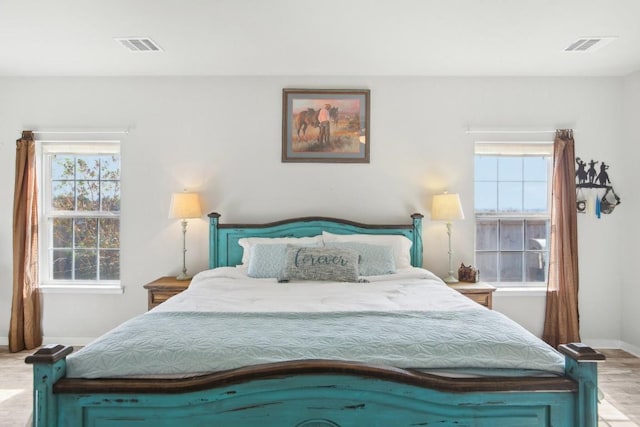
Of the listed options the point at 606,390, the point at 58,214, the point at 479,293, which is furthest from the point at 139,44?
the point at 606,390

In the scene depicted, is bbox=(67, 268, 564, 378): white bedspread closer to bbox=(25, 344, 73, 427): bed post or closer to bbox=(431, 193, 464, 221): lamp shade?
bbox=(25, 344, 73, 427): bed post

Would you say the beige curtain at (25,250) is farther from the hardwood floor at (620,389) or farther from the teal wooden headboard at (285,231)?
the hardwood floor at (620,389)

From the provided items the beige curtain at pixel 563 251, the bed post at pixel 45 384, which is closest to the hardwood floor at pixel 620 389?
the beige curtain at pixel 563 251

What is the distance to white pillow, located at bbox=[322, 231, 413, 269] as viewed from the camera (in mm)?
3467

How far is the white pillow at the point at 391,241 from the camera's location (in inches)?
136

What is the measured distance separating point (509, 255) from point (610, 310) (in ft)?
3.33

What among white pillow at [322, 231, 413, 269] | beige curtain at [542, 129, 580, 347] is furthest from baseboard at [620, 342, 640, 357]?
white pillow at [322, 231, 413, 269]

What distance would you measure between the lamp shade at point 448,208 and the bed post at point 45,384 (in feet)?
9.78

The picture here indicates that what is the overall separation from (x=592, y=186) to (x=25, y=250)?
524 cm

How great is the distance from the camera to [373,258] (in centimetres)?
323

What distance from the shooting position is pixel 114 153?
3969mm

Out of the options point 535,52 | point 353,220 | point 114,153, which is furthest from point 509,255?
point 114,153

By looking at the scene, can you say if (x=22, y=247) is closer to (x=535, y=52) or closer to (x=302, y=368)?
(x=302, y=368)

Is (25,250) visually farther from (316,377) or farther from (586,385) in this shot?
(586,385)
